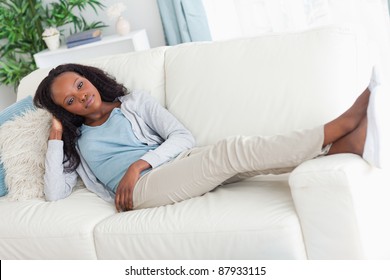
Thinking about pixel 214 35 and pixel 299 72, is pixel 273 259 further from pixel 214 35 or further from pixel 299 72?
pixel 214 35

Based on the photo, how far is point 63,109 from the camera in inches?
92.0

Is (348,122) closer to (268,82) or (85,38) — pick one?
(268,82)

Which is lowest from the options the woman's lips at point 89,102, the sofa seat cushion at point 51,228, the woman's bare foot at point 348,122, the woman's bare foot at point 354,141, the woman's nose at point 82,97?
the sofa seat cushion at point 51,228

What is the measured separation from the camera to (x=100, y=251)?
1960 mm

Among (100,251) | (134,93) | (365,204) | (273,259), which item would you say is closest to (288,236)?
(273,259)

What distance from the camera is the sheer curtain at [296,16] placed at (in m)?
2.96

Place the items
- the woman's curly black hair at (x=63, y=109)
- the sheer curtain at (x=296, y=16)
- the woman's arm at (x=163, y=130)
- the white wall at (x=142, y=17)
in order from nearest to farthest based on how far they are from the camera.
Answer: the woman's arm at (x=163, y=130) → the woman's curly black hair at (x=63, y=109) → the sheer curtain at (x=296, y=16) → the white wall at (x=142, y=17)

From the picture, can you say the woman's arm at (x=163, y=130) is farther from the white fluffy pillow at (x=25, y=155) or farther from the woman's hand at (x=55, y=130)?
the white fluffy pillow at (x=25, y=155)

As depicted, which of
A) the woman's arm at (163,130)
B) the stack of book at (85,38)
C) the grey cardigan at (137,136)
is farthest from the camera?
the stack of book at (85,38)

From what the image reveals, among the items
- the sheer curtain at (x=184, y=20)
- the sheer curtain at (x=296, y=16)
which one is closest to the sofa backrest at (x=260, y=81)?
the sheer curtain at (x=296, y=16)

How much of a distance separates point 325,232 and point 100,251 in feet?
2.58

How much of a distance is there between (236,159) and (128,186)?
47 centimetres

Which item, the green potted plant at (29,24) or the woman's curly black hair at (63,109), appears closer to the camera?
the woman's curly black hair at (63,109)

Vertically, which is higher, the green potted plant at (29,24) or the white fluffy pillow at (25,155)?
the green potted plant at (29,24)
